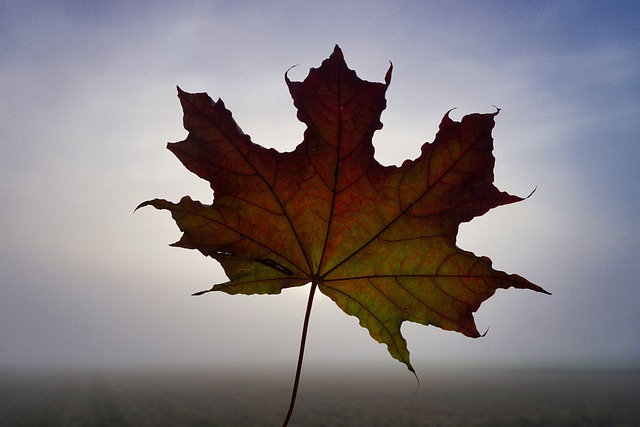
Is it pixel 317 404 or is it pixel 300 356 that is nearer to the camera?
pixel 300 356

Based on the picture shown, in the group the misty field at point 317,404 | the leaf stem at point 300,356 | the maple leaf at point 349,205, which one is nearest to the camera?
the leaf stem at point 300,356

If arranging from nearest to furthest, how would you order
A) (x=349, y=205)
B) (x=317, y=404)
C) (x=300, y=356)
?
(x=300, y=356), (x=349, y=205), (x=317, y=404)

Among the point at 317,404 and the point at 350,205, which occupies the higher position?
the point at 317,404

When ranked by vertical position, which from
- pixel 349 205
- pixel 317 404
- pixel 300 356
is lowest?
pixel 300 356

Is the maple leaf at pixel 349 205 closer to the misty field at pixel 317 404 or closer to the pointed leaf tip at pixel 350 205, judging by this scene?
the pointed leaf tip at pixel 350 205

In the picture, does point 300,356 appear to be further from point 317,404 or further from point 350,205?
point 317,404

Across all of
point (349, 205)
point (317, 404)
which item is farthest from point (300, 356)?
point (317, 404)

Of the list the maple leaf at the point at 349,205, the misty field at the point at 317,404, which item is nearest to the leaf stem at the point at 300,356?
the maple leaf at the point at 349,205

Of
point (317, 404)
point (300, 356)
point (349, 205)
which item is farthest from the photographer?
point (317, 404)
